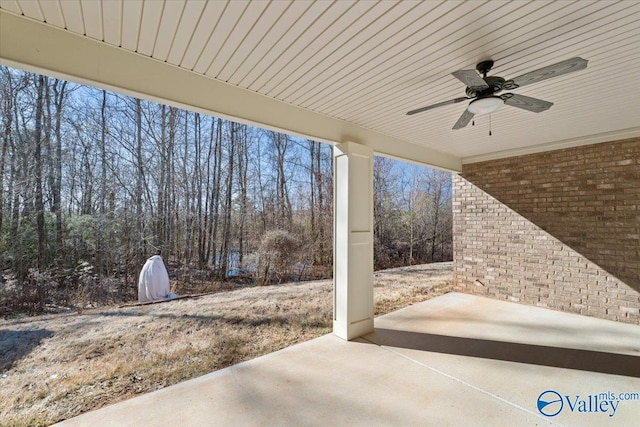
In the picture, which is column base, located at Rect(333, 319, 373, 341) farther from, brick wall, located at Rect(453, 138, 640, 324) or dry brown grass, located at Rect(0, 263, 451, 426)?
brick wall, located at Rect(453, 138, 640, 324)

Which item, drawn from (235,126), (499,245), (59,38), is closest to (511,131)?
(499,245)

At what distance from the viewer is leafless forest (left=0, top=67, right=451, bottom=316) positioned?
4.85m

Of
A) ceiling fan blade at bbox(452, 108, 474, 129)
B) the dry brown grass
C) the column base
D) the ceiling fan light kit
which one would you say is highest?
ceiling fan blade at bbox(452, 108, 474, 129)

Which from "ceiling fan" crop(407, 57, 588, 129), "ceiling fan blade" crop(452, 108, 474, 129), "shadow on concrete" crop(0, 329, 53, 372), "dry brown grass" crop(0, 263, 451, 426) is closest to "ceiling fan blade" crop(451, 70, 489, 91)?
"ceiling fan" crop(407, 57, 588, 129)

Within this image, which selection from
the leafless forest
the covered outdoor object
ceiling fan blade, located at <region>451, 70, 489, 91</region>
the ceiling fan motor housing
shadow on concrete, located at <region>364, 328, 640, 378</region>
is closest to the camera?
ceiling fan blade, located at <region>451, 70, 489, 91</region>

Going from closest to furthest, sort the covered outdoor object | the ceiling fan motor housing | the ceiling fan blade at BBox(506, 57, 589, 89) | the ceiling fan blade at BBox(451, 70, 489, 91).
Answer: the ceiling fan blade at BBox(506, 57, 589, 89)
the ceiling fan blade at BBox(451, 70, 489, 91)
the ceiling fan motor housing
the covered outdoor object

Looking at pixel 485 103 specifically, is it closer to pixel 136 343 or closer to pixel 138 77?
pixel 138 77

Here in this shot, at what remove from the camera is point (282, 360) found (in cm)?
285

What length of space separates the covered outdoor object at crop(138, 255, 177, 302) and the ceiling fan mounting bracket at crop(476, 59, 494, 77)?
5.85 m

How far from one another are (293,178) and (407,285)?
450cm

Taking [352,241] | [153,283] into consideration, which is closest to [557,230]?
[352,241]

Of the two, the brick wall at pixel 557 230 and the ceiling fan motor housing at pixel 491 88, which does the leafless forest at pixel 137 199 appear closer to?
the brick wall at pixel 557 230

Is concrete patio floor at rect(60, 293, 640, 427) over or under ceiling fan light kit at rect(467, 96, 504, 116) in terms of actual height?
under

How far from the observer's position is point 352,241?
3.46 metres
